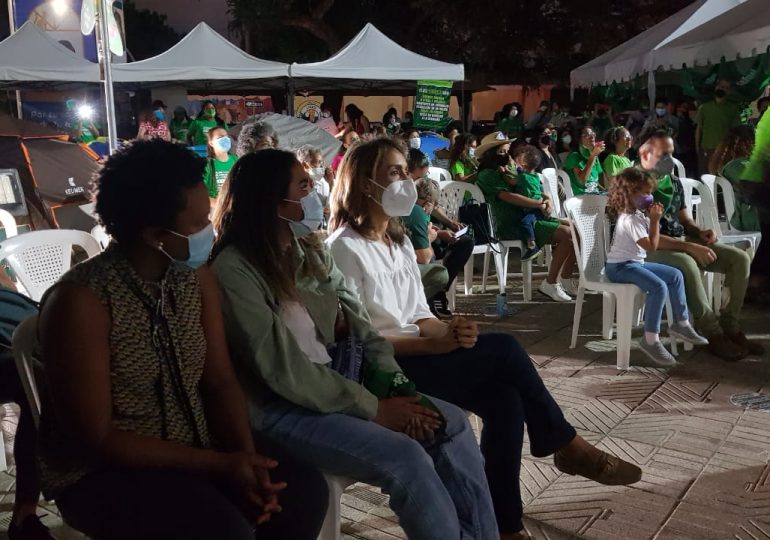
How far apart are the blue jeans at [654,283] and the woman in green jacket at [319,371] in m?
2.92

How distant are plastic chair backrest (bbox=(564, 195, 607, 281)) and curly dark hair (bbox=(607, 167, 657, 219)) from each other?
301 millimetres

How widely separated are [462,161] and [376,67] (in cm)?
264

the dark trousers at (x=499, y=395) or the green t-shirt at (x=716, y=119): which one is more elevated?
the green t-shirt at (x=716, y=119)

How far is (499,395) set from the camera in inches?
109

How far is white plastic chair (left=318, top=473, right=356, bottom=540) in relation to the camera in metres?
2.28

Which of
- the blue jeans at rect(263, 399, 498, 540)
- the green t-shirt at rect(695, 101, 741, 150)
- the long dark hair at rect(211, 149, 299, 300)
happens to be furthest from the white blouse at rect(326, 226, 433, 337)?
the green t-shirt at rect(695, 101, 741, 150)

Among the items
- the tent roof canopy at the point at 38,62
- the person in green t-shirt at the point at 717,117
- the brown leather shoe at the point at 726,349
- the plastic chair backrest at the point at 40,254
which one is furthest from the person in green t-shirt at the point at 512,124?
the plastic chair backrest at the point at 40,254

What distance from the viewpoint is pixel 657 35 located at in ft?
40.4

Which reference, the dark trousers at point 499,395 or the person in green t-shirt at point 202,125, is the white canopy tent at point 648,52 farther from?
the dark trousers at point 499,395

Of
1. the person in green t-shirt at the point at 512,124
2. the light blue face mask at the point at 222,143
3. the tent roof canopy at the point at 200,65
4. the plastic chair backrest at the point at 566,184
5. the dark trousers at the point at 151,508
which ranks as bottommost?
the dark trousers at the point at 151,508

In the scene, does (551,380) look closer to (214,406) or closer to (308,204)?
(308,204)

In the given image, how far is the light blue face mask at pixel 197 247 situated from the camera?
2012 mm

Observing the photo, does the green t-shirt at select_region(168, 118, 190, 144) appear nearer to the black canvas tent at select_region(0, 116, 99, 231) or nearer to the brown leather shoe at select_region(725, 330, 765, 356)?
the black canvas tent at select_region(0, 116, 99, 231)

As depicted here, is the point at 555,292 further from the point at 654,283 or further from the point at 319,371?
the point at 319,371
